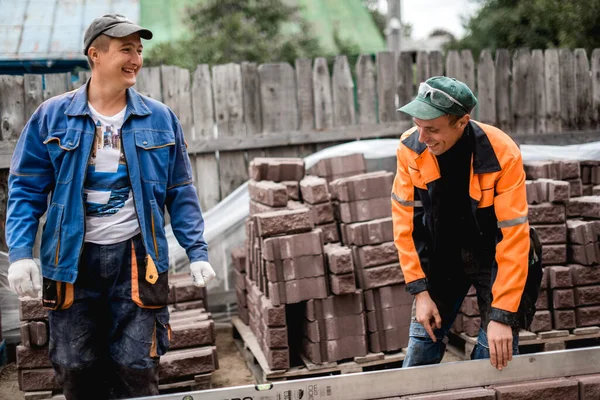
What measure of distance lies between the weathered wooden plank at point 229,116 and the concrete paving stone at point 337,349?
257 centimetres

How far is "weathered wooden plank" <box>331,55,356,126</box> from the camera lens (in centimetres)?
764

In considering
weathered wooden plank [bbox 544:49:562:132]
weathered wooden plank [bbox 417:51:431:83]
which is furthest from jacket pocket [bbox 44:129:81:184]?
weathered wooden plank [bbox 544:49:562:132]

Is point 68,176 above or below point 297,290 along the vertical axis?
above

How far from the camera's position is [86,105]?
3.33 metres

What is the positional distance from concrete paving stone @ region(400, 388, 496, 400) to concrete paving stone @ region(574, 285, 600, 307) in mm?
2739

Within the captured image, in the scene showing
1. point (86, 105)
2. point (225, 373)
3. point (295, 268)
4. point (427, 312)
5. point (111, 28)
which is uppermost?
→ point (111, 28)

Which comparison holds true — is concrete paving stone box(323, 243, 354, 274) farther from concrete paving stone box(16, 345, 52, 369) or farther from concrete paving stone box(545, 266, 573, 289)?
concrete paving stone box(16, 345, 52, 369)

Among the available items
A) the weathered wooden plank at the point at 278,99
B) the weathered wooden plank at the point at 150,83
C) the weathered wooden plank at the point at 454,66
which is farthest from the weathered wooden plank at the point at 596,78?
the weathered wooden plank at the point at 150,83

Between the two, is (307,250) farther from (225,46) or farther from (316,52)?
(316,52)

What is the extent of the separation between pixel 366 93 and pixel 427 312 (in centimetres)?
463

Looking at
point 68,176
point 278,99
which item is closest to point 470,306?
point 278,99

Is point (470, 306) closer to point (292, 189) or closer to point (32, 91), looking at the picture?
point (292, 189)

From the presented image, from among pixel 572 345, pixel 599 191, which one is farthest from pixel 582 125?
pixel 572 345

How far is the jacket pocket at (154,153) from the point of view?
3.36 meters
